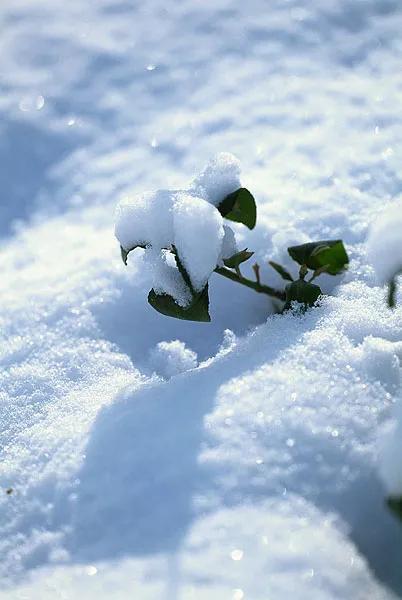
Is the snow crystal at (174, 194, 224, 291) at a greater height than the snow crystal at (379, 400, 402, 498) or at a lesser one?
greater

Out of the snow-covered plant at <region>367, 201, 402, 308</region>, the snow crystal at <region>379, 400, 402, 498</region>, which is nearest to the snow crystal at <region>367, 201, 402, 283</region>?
the snow-covered plant at <region>367, 201, 402, 308</region>

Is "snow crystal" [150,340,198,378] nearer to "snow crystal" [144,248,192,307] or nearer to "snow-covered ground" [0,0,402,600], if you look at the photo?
"snow-covered ground" [0,0,402,600]

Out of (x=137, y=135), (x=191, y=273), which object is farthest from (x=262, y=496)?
(x=137, y=135)

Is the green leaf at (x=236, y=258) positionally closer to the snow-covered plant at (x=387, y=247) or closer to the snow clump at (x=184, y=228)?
the snow clump at (x=184, y=228)

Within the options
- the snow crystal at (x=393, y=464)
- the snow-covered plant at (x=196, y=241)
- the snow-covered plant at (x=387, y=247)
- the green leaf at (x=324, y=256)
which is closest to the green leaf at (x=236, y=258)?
the snow-covered plant at (x=196, y=241)

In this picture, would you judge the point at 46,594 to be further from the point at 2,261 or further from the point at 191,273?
the point at 2,261
